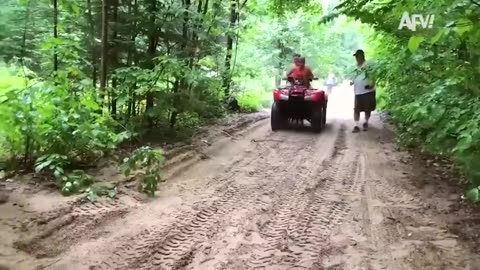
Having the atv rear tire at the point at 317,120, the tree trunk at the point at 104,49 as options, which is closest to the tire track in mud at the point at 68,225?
the tree trunk at the point at 104,49

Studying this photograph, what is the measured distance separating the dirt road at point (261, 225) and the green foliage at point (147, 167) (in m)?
0.16

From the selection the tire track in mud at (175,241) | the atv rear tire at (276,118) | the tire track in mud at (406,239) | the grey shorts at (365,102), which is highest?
the grey shorts at (365,102)

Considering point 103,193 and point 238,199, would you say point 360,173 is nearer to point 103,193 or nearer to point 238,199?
point 238,199

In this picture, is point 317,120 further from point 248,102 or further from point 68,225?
point 68,225

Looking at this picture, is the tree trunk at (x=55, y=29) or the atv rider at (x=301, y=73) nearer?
the tree trunk at (x=55, y=29)

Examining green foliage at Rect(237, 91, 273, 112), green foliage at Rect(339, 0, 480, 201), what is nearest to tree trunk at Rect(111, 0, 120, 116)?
green foliage at Rect(339, 0, 480, 201)

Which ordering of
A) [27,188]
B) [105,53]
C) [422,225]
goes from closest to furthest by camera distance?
[422,225] → [27,188] → [105,53]

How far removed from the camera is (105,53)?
7211 mm

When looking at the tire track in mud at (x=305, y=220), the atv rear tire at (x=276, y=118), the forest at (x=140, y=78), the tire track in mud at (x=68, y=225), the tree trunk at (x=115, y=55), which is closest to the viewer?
the tire track in mud at (x=305, y=220)

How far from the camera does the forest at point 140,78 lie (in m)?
4.71

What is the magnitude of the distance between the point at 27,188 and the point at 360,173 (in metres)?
4.13

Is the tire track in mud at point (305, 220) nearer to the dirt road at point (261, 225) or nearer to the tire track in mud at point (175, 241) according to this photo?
the dirt road at point (261, 225)

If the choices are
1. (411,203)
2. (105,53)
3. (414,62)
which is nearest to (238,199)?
(411,203)

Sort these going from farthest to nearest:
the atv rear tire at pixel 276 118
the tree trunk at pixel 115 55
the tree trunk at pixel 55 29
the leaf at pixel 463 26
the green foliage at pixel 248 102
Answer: the green foliage at pixel 248 102, the atv rear tire at pixel 276 118, the tree trunk at pixel 115 55, the tree trunk at pixel 55 29, the leaf at pixel 463 26
